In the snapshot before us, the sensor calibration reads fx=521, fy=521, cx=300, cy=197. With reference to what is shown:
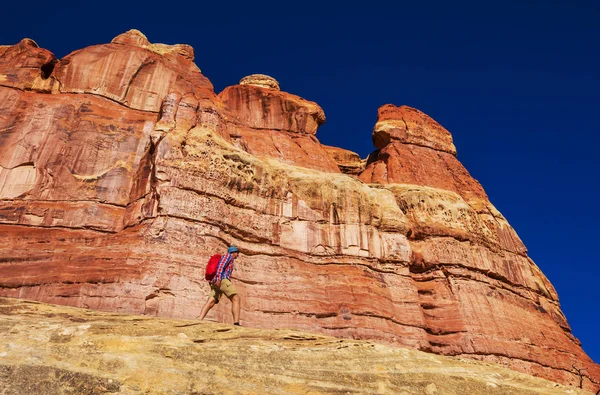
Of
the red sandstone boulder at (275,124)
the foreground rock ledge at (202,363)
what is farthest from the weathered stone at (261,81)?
the foreground rock ledge at (202,363)

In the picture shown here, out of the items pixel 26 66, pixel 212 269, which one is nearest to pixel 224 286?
pixel 212 269

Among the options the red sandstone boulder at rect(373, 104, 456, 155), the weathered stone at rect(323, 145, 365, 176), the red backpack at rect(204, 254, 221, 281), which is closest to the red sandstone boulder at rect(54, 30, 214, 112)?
the red sandstone boulder at rect(373, 104, 456, 155)

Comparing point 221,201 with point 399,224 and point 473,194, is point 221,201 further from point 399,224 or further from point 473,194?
point 473,194

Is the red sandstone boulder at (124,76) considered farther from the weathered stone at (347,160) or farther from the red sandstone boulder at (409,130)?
the weathered stone at (347,160)

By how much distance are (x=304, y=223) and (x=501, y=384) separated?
18534mm

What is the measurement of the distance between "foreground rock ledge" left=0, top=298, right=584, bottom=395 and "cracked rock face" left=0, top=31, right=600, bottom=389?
9.53 meters

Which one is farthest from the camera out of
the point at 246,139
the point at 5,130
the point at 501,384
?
the point at 246,139

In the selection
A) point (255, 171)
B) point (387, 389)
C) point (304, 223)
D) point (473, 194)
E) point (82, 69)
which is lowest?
point (387, 389)

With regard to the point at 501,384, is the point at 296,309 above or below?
above

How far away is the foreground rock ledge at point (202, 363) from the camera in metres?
8.87

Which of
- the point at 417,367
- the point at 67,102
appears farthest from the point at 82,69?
the point at 417,367

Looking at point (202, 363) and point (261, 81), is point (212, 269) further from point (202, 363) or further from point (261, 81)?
point (261, 81)

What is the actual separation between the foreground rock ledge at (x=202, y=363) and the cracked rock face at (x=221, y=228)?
9.53 meters

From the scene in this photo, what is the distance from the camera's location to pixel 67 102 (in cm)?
3036
